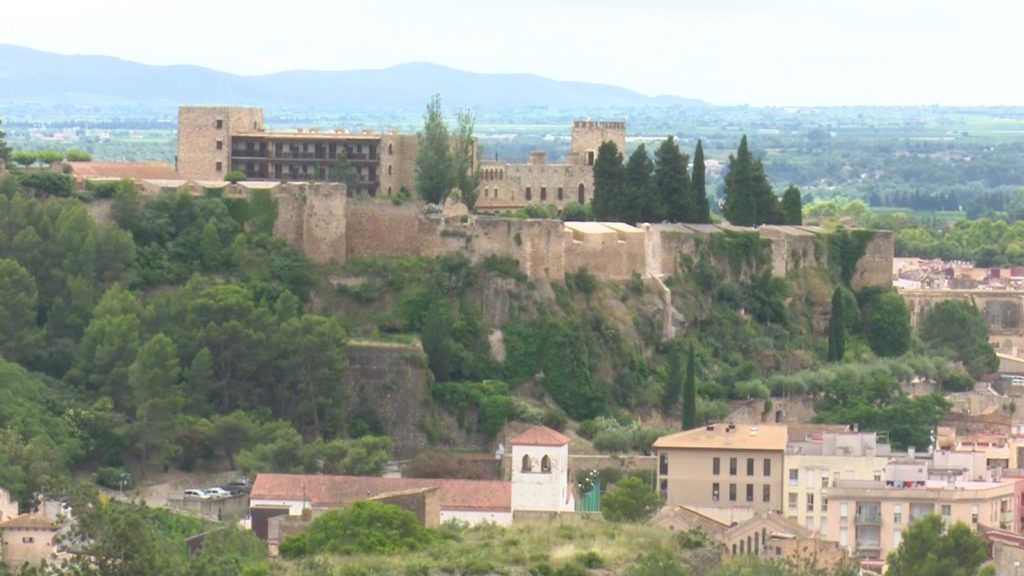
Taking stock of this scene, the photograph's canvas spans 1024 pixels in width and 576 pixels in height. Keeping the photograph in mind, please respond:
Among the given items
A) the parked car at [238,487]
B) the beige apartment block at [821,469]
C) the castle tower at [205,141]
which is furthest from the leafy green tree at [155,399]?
the castle tower at [205,141]

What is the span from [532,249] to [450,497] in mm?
16933

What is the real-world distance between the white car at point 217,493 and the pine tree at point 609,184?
69.3ft

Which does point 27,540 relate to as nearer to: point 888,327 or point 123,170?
point 123,170

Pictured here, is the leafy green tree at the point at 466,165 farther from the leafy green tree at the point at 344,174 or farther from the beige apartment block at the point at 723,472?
the beige apartment block at the point at 723,472

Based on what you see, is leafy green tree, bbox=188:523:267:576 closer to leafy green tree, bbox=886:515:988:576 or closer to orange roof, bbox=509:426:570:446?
orange roof, bbox=509:426:570:446

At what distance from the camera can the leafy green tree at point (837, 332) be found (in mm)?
80500

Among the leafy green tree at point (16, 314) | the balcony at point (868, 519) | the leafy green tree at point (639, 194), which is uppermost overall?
the leafy green tree at point (639, 194)

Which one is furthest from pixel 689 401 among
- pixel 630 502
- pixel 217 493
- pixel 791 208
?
pixel 791 208

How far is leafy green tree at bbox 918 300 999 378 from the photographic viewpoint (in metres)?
84.5

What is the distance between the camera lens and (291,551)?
4912 centimetres

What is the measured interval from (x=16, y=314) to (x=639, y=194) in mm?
18212

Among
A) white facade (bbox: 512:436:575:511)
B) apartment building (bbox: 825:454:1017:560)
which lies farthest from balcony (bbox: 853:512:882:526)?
white facade (bbox: 512:436:575:511)

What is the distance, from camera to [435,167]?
259 feet

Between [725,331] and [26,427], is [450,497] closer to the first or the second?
[26,427]
